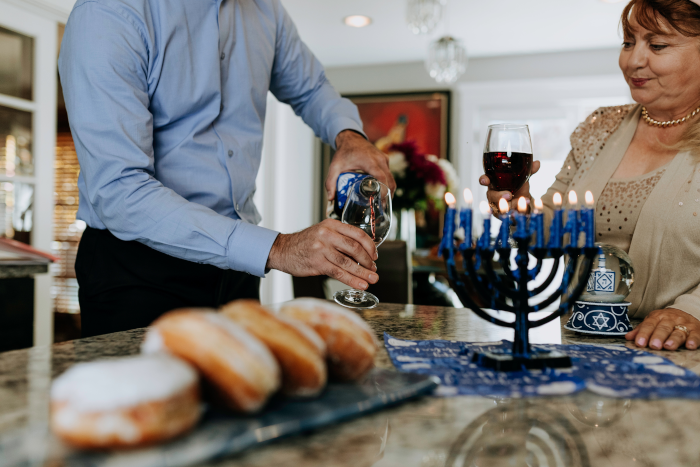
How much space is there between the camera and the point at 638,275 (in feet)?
4.49

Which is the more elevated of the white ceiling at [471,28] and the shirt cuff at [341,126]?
the white ceiling at [471,28]

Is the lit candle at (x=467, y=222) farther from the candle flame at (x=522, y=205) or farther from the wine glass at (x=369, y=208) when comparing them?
the wine glass at (x=369, y=208)

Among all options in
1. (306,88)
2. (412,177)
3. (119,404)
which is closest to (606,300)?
(119,404)

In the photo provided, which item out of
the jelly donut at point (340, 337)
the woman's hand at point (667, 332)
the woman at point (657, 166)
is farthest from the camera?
the woman at point (657, 166)

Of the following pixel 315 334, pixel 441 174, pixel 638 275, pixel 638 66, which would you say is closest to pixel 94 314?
pixel 315 334

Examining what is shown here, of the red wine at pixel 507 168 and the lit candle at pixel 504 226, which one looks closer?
the lit candle at pixel 504 226

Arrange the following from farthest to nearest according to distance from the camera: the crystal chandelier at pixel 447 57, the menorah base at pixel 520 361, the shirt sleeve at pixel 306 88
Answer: the crystal chandelier at pixel 447 57 < the shirt sleeve at pixel 306 88 < the menorah base at pixel 520 361

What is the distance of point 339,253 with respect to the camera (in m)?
0.96

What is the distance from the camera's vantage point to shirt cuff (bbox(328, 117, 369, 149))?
152cm

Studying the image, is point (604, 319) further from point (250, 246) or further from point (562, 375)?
point (250, 246)

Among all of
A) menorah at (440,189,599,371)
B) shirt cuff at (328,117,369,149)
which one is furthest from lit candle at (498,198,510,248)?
shirt cuff at (328,117,369,149)

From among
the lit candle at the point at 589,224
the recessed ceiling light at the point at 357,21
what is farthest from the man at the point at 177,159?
the recessed ceiling light at the point at 357,21

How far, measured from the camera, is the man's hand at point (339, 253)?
0.94 metres

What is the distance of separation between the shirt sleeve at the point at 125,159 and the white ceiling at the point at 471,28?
3540 mm
